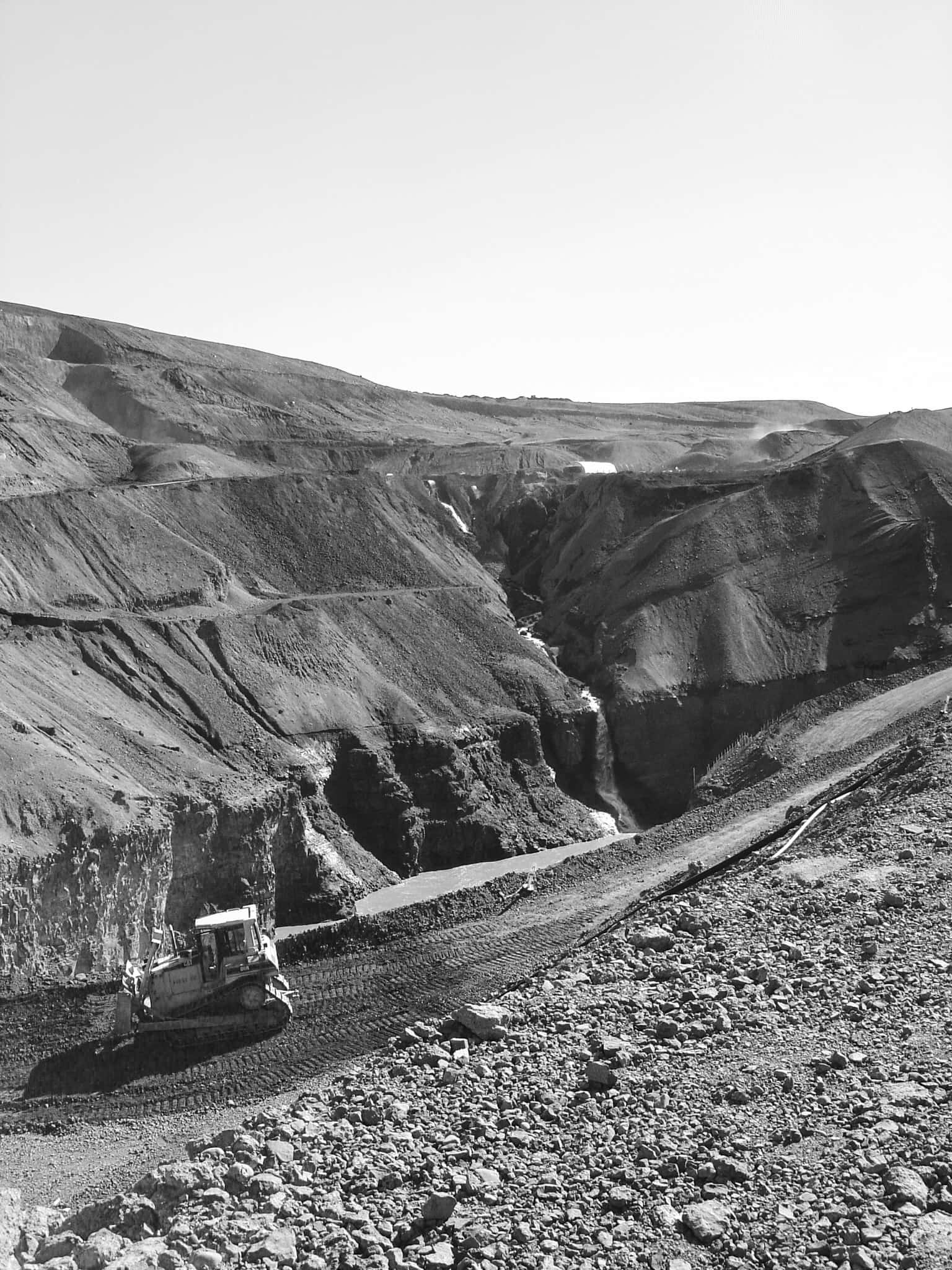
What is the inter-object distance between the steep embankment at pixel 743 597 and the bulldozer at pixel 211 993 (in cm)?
2072

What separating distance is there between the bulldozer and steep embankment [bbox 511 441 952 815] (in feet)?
68.0

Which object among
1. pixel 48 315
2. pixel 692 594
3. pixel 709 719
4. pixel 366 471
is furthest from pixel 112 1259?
pixel 48 315

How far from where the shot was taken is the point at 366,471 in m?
49.8

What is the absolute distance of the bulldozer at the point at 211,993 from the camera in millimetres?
17656

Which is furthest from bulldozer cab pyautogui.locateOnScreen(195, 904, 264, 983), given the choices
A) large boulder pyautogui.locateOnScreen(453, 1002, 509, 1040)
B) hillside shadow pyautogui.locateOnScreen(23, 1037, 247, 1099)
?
large boulder pyautogui.locateOnScreen(453, 1002, 509, 1040)

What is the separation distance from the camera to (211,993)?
17.9m

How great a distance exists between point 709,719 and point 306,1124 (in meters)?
29.4

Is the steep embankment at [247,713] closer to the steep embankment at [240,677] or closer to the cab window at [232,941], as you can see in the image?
the steep embankment at [240,677]

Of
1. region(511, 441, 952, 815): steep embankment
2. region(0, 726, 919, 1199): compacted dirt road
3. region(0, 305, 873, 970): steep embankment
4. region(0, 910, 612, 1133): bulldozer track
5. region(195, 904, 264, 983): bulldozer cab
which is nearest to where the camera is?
region(0, 726, 919, 1199): compacted dirt road

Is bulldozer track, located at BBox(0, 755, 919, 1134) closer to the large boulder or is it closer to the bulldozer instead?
the bulldozer

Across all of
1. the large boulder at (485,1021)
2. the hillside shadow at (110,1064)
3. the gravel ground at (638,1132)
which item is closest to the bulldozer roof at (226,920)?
the hillside shadow at (110,1064)

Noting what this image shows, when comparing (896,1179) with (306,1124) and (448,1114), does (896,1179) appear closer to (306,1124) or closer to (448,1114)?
(448,1114)

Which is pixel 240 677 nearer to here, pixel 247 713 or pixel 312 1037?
pixel 247 713

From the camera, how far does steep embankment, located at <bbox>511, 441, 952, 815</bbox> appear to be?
3862 centimetres
